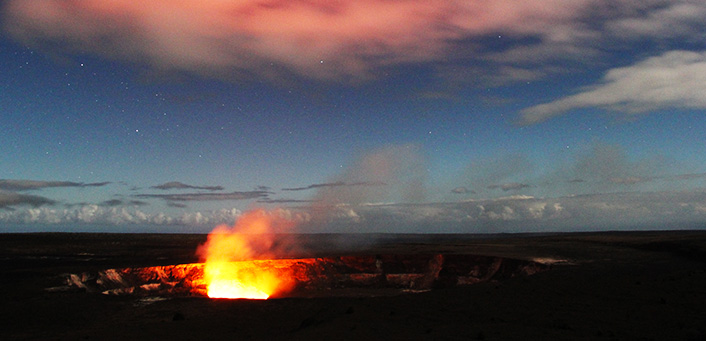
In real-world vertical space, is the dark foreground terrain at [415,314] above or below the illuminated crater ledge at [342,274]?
above

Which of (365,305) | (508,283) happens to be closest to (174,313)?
(365,305)

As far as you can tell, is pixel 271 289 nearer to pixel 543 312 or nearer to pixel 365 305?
pixel 365 305

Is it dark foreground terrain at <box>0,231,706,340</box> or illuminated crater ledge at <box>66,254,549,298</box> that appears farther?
illuminated crater ledge at <box>66,254,549,298</box>

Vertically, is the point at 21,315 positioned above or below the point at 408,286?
above

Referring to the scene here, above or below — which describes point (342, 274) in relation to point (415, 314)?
below

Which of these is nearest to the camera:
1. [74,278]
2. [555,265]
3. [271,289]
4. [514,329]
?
[514,329]

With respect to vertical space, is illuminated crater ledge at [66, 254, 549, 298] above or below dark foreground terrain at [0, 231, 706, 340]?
below

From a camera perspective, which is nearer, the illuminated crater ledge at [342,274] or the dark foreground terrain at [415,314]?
the dark foreground terrain at [415,314]

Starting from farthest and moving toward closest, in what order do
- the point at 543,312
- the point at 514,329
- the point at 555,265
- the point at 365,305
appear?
the point at 555,265 < the point at 365,305 < the point at 543,312 < the point at 514,329

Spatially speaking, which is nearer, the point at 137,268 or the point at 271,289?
the point at 137,268

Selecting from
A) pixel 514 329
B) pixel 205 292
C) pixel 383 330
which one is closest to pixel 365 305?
pixel 383 330
